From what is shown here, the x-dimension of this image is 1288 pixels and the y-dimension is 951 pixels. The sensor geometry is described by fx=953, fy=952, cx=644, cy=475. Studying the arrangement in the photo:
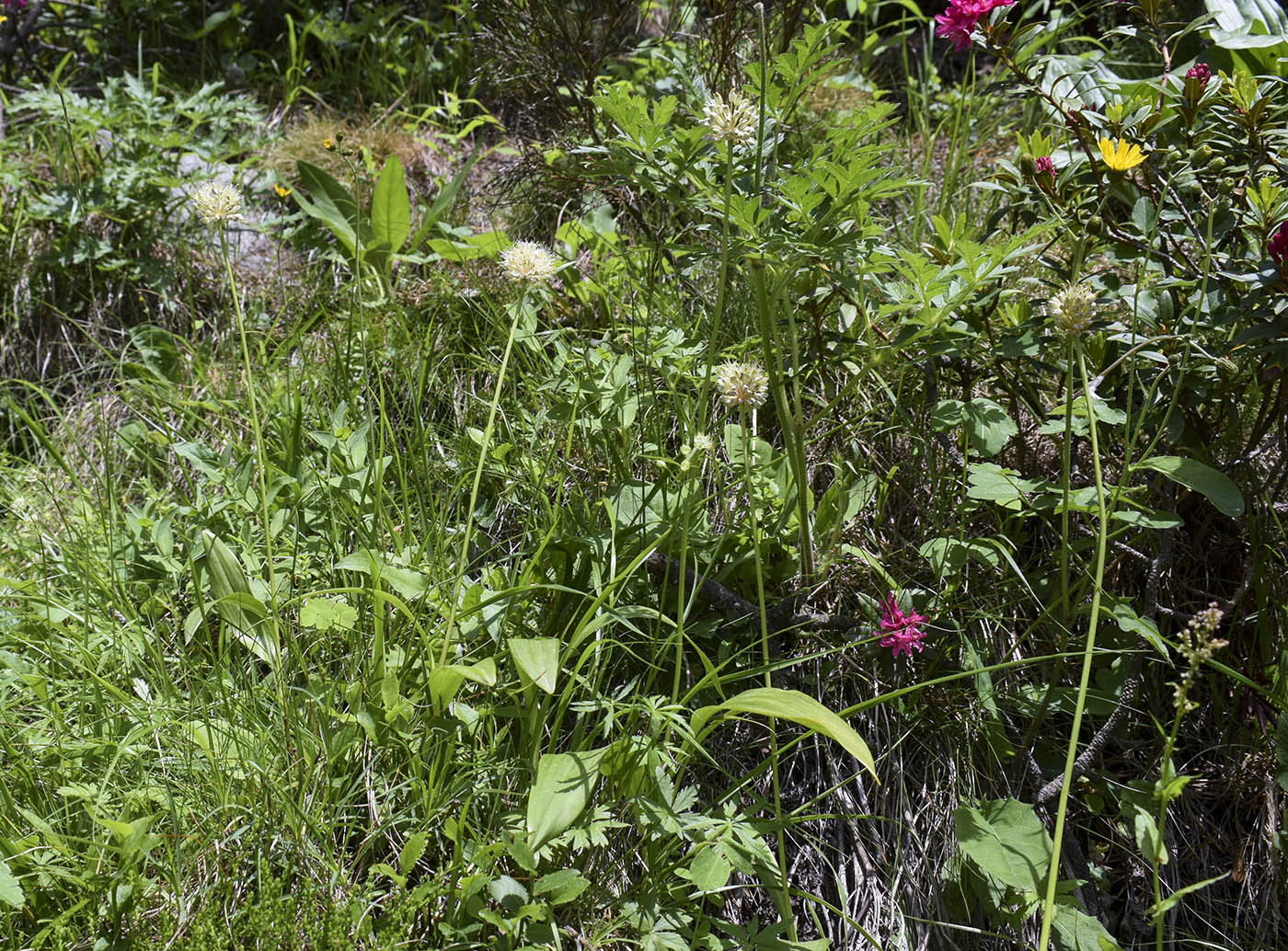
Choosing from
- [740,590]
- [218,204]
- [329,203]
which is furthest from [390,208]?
[740,590]

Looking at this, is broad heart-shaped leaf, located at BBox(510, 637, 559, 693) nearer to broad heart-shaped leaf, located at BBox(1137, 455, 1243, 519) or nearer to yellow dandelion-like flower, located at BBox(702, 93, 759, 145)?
yellow dandelion-like flower, located at BBox(702, 93, 759, 145)

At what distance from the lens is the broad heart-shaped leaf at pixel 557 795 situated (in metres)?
1.06

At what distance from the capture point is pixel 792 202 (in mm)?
1239

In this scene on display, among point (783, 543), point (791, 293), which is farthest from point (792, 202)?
point (783, 543)

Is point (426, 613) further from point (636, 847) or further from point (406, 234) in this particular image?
point (406, 234)

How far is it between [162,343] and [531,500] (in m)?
1.27

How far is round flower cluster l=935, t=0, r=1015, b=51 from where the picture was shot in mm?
1438

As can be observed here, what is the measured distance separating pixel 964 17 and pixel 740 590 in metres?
0.96

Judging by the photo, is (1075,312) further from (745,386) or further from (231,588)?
(231,588)

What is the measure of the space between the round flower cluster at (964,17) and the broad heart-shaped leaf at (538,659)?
1.10 m

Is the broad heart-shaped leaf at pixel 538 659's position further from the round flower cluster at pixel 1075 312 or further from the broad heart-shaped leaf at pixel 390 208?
the broad heart-shaped leaf at pixel 390 208

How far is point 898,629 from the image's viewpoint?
4.35ft

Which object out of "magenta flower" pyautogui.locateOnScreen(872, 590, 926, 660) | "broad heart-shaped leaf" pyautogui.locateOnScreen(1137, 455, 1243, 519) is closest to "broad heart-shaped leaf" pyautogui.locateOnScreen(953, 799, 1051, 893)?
"magenta flower" pyautogui.locateOnScreen(872, 590, 926, 660)

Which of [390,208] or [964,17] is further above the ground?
[964,17]
